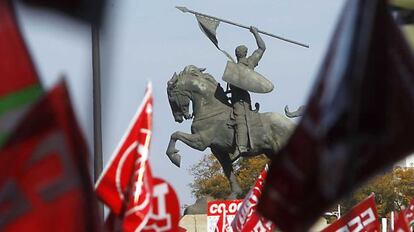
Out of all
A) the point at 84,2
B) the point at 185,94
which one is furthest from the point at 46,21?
the point at 185,94

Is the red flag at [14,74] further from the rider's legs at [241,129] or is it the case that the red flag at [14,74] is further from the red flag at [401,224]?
the rider's legs at [241,129]

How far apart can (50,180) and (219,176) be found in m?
71.8

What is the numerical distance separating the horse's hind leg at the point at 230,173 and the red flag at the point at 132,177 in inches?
931

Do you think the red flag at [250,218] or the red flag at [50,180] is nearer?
the red flag at [50,180]

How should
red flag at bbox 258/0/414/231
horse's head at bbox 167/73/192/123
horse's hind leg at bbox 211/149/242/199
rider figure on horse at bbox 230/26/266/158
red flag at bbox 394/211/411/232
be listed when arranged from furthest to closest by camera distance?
rider figure on horse at bbox 230/26/266/158 < horse's hind leg at bbox 211/149/242/199 < horse's head at bbox 167/73/192/123 < red flag at bbox 394/211/411/232 < red flag at bbox 258/0/414/231

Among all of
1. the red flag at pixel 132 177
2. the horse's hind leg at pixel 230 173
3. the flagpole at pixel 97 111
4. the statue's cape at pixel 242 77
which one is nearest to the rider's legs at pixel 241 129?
the horse's hind leg at pixel 230 173

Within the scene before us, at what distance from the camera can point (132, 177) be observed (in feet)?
27.7

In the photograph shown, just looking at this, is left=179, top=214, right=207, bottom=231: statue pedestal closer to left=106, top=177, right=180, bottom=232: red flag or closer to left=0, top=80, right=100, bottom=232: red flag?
left=106, top=177, right=180, bottom=232: red flag

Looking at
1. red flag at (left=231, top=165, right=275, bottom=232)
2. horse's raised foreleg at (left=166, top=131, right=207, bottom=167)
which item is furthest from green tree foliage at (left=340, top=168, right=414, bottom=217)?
red flag at (left=231, top=165, right=275, bottom=232)

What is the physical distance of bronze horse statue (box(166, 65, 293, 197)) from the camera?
32.9 m

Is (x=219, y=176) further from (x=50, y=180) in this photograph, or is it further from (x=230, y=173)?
(x=50, y=180)

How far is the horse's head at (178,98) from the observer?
107 feet

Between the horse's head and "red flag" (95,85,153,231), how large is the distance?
77.0ft

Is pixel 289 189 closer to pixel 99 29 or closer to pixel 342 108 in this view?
pixel 342 108
